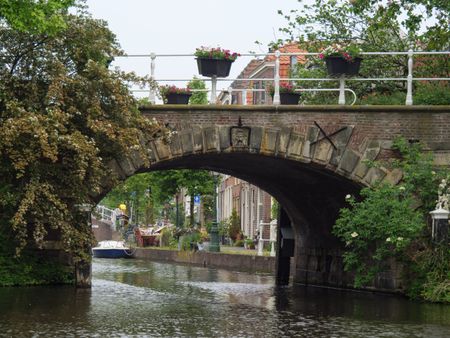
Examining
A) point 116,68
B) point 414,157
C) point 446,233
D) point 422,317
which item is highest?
point 116,68

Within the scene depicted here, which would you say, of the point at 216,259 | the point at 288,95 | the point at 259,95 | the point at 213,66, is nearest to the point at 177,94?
the point at 213,66

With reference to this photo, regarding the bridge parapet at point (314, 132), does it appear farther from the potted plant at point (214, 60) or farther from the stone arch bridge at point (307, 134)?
the potted plant at point (214, 60)

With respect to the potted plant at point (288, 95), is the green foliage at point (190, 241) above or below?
below

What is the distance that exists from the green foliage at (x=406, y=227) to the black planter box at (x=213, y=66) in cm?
362

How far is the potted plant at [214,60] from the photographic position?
22.8 meters

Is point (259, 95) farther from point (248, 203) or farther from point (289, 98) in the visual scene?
point (289, 98)

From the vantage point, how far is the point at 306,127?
910 inches

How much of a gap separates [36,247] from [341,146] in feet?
21.3

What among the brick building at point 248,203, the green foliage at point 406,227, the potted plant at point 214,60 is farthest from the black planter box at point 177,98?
the brick building at point 248,203

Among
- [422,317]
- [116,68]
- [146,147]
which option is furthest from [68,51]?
[422,317]

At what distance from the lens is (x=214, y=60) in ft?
74.9

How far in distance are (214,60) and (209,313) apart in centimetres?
598

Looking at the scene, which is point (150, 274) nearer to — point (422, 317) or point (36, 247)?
point (36, 247)

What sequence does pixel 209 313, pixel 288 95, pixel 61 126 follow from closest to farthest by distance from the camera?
pixel 209 313, pixel 61 126, pixel 288 95
